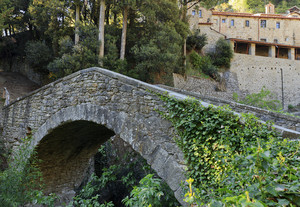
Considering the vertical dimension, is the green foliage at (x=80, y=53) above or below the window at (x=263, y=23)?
below

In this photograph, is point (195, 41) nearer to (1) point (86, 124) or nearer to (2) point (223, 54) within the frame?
(2) point (223, 54)

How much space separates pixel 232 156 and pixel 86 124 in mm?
5078

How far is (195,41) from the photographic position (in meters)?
23.5

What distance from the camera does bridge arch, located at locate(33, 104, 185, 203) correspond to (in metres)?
4.58

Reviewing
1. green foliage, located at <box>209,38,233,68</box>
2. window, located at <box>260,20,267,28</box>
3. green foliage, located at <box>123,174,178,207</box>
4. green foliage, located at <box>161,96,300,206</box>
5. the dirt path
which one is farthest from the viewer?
window, located at <box>260,20,267,28</box>

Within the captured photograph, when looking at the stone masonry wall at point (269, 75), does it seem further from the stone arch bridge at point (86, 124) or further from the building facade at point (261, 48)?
the stone arch bridge at point (86, 124)

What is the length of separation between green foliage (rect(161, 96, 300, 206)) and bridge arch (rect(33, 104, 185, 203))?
0.50 m

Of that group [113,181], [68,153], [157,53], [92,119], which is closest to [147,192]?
[92,119]

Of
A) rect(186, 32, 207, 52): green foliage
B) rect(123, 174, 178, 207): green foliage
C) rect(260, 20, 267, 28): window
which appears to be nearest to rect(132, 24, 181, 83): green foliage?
rect(186, 32, 207, 52): green foliage

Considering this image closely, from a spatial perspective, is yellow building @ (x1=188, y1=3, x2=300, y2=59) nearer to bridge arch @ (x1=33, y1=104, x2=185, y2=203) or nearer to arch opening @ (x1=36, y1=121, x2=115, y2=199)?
arch opening @ (x1=36, y1=121, x2=115, y2=199)

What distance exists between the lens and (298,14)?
34625 mm

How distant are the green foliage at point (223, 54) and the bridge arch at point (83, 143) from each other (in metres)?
17.8

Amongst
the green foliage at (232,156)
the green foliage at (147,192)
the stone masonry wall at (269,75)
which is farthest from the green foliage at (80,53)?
the stone masonry wall at (269,75)

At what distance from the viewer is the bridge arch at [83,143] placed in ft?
15.0
